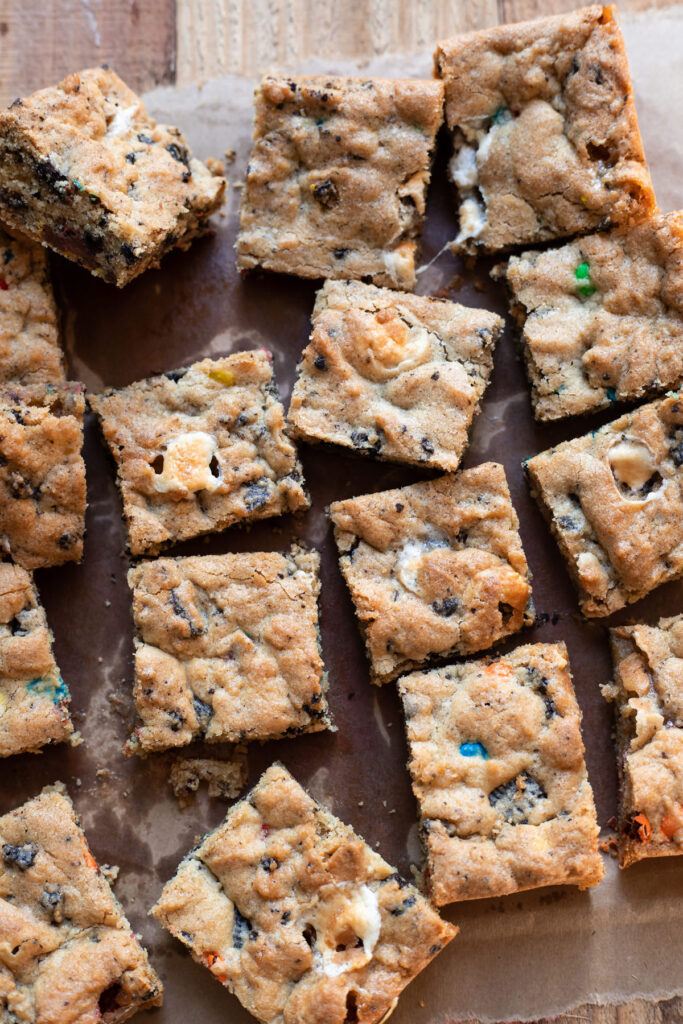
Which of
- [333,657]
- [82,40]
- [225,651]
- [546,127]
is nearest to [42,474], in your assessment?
[225,651]

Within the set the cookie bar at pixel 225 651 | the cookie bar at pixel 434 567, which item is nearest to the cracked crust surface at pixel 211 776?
the cookie bar at pixel 225 651

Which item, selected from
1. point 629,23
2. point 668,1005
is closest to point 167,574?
point 668,1005

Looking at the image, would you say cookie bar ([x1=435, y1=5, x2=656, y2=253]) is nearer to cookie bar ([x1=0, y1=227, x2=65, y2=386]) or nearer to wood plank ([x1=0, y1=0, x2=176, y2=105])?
wood plank ([x1=0, y1=0, x2=176, y2=105])

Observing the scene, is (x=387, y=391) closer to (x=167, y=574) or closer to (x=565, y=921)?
(x=167, y=574)

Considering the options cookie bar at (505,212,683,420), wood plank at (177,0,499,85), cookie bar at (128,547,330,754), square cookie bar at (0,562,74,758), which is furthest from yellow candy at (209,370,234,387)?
wood plank at (177,0,499,85)

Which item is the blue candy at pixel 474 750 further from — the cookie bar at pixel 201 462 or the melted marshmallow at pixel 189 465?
the melted marshmallow at pixel 189 465

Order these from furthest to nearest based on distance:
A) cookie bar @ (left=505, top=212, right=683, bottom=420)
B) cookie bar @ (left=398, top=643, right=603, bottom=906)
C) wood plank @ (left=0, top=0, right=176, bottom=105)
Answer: wood plank @ (left=0, top=0, right=176, bottom=105) → cookie bar @ (left=505, top=212, right=683, bottom=420) → cookie bar @ (left=398, top=643, right=603, bottom=906)
